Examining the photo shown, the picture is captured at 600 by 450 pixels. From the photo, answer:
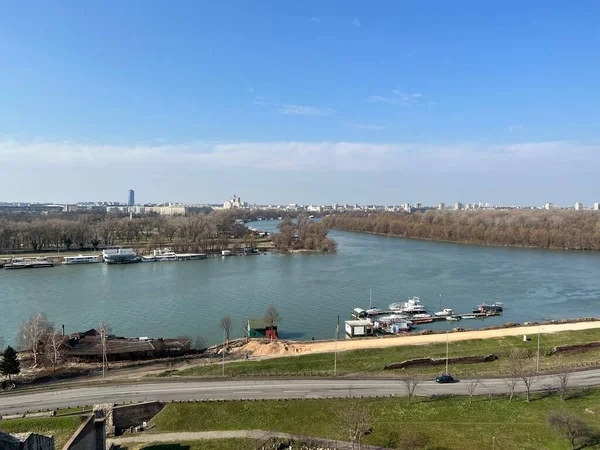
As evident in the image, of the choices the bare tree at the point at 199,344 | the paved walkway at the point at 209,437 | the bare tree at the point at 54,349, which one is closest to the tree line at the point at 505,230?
the bare tree at the point at 199,344

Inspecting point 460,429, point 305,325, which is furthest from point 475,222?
point 460,429

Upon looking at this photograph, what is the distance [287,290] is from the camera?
33000mm

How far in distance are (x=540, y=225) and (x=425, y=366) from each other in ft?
214

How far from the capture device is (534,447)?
981cm

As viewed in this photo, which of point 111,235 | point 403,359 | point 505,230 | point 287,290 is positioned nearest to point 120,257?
point 111,235

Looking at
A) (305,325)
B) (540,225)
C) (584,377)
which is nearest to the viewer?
(584,377)

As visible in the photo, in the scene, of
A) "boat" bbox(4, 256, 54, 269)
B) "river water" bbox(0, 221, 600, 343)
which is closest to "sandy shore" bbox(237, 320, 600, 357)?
"river water" bbox(0, 221, 600, 343)

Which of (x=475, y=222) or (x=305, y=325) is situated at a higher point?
(x=475, y=222)

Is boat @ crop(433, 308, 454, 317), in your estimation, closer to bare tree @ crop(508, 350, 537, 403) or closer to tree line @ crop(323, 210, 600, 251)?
bare tree @ crop(508, 350, 537, 403)

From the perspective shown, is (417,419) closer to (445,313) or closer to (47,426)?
(47,426)

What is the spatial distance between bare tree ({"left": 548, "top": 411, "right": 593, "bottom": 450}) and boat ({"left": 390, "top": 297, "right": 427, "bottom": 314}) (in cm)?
1809

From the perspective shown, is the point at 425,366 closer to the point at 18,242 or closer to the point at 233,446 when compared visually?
the point at 233,446

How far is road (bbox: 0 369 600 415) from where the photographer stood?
42.8ft

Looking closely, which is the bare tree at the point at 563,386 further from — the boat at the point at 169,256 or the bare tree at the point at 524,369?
the boat at the point at 169,256
